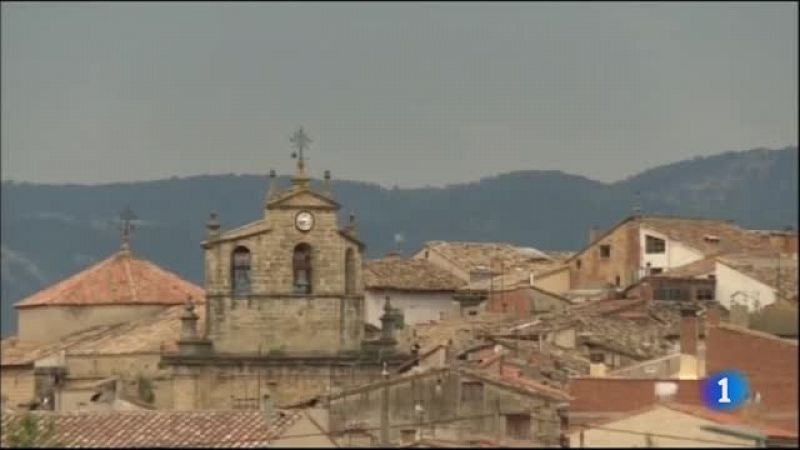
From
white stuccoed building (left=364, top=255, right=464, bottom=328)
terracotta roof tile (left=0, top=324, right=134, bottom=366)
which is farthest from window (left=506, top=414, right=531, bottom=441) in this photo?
white stuccoed building (left=364, top=255, right=464, bottom=328)

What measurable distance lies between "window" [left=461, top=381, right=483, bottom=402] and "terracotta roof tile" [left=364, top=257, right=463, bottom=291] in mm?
31210

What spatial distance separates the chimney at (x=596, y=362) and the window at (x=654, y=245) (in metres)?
19.7

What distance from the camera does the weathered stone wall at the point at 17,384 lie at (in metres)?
89.6

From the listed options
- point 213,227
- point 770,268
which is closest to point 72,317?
point 213,227

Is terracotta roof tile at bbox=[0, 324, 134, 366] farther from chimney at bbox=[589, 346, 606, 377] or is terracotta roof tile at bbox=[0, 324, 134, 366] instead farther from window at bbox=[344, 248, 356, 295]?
chimney at bbox=[589, 346, 606, 377]

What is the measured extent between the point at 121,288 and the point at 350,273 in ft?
29.0

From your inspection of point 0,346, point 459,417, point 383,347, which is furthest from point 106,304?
point 459,417

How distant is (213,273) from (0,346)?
1157 centimetres

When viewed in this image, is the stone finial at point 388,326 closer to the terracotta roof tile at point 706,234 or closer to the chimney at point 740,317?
the terracotta roof tile at point 706,234

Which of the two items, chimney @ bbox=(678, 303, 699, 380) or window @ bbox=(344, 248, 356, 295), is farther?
window @ bbox=(344, 248, 356, 295)

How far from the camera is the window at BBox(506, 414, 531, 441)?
6197cm

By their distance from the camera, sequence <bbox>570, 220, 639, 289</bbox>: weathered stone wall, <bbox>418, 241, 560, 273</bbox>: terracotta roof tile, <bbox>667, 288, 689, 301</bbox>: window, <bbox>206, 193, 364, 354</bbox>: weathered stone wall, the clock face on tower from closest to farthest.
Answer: <bbox>667, 288, 689, 301</bbox>: window < the clock face on tower < <bbox>206, 193, 364, 354</bbox>: weathered stone wall < <bbox>570, 220, 639, 289</bbox>: weathered stone wall < <bbox>418, 241, 560, 273</bbox>: terracotta roof tile

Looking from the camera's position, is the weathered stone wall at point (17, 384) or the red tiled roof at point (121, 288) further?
the red tiled roof at point (121, 288)

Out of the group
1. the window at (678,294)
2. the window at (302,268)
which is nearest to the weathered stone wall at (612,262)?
the window at (678,294)
